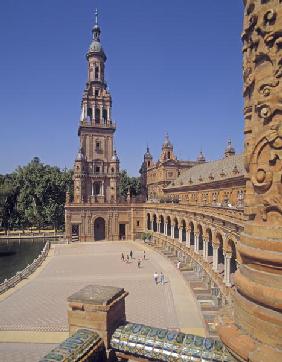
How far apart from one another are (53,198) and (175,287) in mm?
47538

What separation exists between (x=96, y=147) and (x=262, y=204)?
5844 centimetres

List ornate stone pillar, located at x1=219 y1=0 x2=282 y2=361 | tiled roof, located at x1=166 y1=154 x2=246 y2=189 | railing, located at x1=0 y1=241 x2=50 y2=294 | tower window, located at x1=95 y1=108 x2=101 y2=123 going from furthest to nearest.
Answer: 1. tower window, located at x1=95 y1=108 x2=101 y2=123
2. tiled roof, located at x1=166 y1=154 x2=246 y2=189
3. railing, located at x1=0 y1=241 x2=50 y2=294
4. ornate stone pillar, located at x1=219 y1=0 x2=282 y2=361

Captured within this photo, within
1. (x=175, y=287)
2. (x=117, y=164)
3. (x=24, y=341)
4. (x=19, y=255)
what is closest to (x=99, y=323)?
(x=24, y=341)

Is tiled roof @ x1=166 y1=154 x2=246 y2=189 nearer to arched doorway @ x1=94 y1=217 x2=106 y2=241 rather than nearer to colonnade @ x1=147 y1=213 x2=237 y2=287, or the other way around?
colonnade @ x1=147 y1=213 x2=237 y2=287

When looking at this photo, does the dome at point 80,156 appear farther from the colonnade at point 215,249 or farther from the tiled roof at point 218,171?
the colonnade at point 215,249

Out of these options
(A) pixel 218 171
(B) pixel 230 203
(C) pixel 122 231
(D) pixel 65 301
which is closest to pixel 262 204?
(D) pixel 65 301

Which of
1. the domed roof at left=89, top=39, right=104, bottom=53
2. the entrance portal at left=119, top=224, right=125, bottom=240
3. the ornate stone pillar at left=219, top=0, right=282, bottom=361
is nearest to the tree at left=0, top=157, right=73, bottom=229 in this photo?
the entrance portal at left=119, top=224, right=125, bottom=240

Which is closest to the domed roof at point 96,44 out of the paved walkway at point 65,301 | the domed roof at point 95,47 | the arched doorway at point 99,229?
the domed roof at point 95,47

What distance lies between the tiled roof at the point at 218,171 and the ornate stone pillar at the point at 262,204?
94.4 feet

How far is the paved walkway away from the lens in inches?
675

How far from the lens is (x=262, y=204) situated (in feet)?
12.4

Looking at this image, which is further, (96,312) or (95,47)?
(95,47)

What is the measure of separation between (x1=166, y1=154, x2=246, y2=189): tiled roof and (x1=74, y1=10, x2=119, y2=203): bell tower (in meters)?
12.3

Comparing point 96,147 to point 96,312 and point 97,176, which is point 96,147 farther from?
point 96,312
